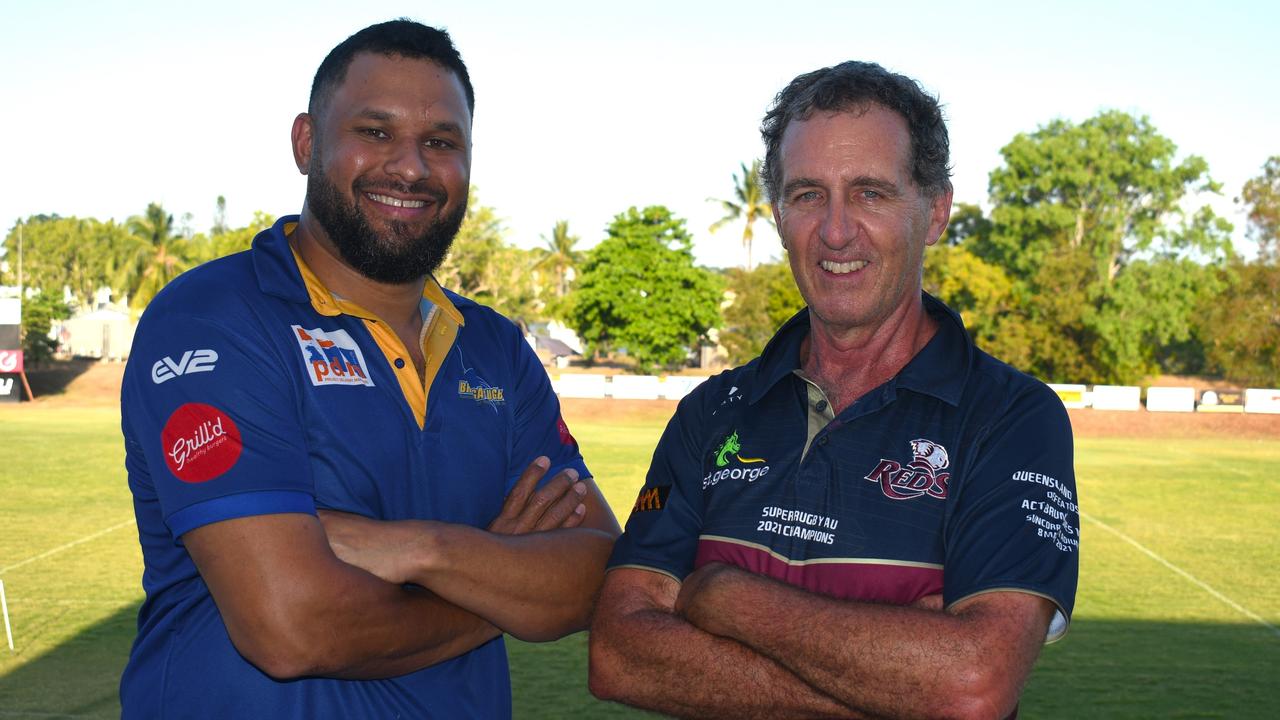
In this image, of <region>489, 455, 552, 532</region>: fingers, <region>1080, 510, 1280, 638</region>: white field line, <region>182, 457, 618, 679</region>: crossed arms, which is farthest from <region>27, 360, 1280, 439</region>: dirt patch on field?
<region>182, 457, 618, 679</region>: crossed arms

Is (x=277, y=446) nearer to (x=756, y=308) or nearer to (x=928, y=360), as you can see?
(x=928, y=360)

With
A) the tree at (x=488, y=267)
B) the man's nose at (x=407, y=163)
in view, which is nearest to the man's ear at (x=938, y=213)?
the man's nose at (x=407, y=163)

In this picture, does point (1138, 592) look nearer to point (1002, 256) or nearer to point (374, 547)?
point (374, 547)

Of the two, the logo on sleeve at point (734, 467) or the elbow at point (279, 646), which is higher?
the logo on sleeve at point (734, 467)

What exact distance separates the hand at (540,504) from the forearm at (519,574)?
0.06 m

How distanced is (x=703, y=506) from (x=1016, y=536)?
0.84 meters

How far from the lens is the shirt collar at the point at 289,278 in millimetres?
3023

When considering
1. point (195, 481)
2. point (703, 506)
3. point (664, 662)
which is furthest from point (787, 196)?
point (195, 481)

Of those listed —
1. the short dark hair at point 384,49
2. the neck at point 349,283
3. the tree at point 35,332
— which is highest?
the short dark hair at point 384,49

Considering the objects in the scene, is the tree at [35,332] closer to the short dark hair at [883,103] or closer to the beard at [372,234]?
the beard at [372,234]

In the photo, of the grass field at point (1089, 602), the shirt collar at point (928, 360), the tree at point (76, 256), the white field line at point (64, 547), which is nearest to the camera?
the shirt collar at point (928, 360)

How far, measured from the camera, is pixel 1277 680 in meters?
8.77

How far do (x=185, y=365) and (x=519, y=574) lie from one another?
3.36ft

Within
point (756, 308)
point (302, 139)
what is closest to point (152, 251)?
point (756, 308)
